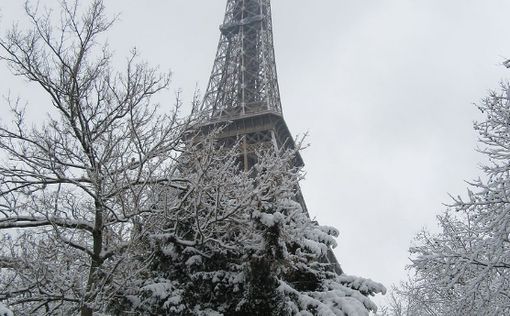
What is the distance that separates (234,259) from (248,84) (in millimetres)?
36905

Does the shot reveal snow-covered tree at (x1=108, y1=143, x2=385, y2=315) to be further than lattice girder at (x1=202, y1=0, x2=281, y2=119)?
No

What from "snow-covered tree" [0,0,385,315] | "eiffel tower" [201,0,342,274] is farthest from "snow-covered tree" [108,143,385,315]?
"eiffel tower" [201,0,342,274]

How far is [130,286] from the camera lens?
8.12m

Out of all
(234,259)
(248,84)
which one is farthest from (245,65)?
(234,259)

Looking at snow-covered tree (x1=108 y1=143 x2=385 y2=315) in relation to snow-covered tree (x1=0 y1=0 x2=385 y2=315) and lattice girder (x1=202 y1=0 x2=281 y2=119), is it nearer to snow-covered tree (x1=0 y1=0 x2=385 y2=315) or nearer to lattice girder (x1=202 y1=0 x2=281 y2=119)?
snow-covered tree (x1=0 y1=0 x2=385 y2=315)

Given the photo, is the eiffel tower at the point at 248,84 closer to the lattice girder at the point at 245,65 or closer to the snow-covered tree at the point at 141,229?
the lattice girder at the point at 245,65

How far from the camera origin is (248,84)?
44969mm

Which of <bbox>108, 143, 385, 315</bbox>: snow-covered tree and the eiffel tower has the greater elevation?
the eiffel tower

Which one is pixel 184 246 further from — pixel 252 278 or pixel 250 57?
pixel 250 57

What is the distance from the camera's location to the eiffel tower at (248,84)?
3609 cm

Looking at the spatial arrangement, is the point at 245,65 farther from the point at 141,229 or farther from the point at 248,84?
the point at 141,229

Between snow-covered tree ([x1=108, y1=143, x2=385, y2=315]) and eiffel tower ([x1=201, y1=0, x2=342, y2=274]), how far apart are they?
20.9 m

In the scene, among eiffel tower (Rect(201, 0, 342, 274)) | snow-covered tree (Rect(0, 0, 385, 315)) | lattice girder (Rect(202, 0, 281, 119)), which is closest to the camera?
snow-covered tree (Rect(0, 0, 385, 315))

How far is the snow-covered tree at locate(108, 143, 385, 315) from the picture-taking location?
26.5 feet
